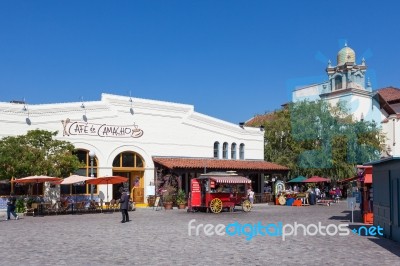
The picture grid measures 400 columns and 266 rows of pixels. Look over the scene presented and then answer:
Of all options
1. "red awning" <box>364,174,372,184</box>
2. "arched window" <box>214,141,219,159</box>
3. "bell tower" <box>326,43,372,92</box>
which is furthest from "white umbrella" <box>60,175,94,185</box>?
"bell tower" <box>326,43,372,92</box>

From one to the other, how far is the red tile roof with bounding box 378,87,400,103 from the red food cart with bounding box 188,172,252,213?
4011 centimetres

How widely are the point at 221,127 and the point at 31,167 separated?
631 inches

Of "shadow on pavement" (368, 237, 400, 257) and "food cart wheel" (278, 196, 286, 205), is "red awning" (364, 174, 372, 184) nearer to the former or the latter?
"shadow on pavement" (368, 237, 400, 257)

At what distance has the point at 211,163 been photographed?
35.6 m

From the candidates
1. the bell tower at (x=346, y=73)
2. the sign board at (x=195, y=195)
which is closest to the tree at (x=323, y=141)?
the bell tower at (x=346, y=73)

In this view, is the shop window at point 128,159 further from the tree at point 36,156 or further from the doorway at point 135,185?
the tree at point 36,156

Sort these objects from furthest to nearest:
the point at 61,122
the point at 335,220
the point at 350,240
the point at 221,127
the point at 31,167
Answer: the point at 221,127 < the point at 61,122 < the point at 31,167 < the point at 335,220 < the point at 350,240

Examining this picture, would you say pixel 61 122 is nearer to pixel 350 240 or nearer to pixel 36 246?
pixel 36 246

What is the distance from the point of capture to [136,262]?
11.1 metres

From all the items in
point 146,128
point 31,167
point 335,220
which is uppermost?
point 146,128

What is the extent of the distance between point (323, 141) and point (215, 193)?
61.9 feet

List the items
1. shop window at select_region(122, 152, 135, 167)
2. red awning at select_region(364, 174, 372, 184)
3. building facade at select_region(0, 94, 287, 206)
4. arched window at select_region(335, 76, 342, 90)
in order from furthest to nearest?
1. arched window at select_region(335, 76, 342, 90)
2. shop window at select_region(122, 152, 135, 167)
3. building facade at select_region(0, 94, 287, 206)
4. red awning at select_region(364, 174, 372, 184)

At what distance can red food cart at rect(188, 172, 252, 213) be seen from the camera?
27.3 m

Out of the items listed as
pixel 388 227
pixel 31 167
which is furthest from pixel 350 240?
pixel 31 167
